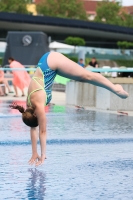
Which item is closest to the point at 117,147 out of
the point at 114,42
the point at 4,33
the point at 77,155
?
the point at 77,155

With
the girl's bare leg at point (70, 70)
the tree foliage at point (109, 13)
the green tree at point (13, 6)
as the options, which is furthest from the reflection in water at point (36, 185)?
the tree foliage at point (109, 13)

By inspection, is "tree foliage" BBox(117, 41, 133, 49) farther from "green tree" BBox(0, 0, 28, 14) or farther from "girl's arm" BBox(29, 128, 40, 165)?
"girl's arm" BBox(29, 128, 40, 165)

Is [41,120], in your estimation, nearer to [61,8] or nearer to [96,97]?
[96,97]

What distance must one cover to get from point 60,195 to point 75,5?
100m

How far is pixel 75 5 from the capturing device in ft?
341

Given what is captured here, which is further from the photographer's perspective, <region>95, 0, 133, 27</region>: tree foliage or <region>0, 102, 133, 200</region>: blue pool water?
<region>95, 0, 133, 27</region>: tree foliage

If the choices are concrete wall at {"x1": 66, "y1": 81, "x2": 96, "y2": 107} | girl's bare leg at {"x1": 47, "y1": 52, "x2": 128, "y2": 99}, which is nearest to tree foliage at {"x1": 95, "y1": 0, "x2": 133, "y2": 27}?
concrete wall at {"x1": 66, "y1": 81, "x2": 96, "y2": 107}

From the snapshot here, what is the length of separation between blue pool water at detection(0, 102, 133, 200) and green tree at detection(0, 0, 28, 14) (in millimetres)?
84430

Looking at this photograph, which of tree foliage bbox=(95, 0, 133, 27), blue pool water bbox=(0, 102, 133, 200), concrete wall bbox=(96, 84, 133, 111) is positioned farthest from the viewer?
tree foliage bbox=(95, 0, 133, 27)

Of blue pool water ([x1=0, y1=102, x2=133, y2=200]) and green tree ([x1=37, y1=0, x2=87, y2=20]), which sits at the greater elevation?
green tree ([x1=37, y1=0, x2=87, y2=20])

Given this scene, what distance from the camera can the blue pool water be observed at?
5.02 m

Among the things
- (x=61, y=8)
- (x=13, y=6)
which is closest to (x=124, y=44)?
(x=13, y=6)

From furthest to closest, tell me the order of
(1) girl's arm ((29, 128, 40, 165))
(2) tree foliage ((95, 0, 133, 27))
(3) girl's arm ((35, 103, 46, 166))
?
(2) tree foliage ((95, 0, 133, 27)) → (1) girl's arm ((29, 128, 40, 165)) → (3) girl's arm ((35, 103, 46, 166))

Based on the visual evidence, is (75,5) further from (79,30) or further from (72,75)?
(72,75)
